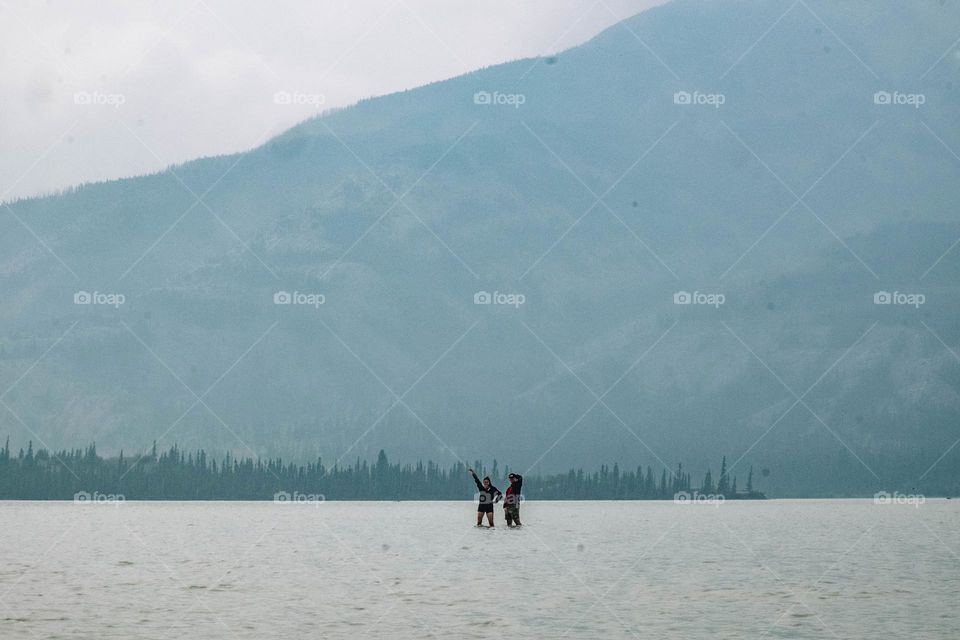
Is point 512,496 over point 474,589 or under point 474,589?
over

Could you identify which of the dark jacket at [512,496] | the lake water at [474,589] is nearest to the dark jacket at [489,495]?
the dark jacket at [512,496]

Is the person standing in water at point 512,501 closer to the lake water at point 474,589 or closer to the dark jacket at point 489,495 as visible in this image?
the dark jacket at point 489,495

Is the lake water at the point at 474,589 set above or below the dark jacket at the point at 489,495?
below

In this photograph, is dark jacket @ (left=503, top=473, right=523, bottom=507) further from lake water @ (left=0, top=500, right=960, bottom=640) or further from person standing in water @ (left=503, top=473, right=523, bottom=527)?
lake water @ (left=0, top=500, right=960, bottom=640)

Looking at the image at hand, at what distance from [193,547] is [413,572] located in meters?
17.3

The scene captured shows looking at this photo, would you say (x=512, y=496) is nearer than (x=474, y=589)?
No

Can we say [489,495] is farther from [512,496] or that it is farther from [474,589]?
[474,589]

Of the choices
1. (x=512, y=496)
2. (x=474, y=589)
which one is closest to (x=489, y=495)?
(x=512, y=496)

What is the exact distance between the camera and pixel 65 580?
36.4 meters

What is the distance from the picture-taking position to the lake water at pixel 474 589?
1051 inches

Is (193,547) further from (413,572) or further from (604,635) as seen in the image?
(604,635)

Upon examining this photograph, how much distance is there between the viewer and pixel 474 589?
34500mm

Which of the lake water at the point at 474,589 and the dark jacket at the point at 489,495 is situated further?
the dark jacket at the point at 489,495

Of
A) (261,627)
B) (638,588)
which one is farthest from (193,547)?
(261,627)
